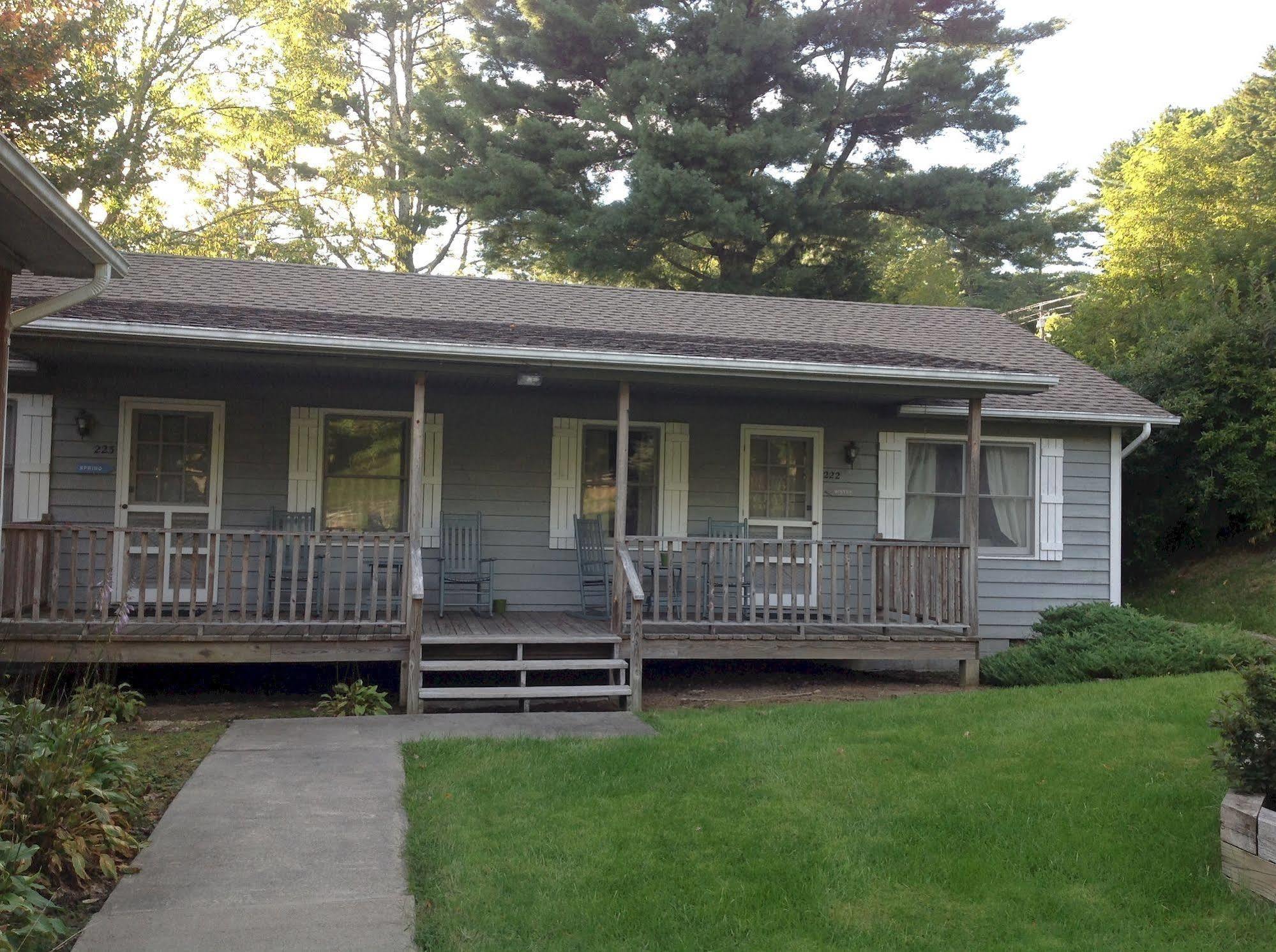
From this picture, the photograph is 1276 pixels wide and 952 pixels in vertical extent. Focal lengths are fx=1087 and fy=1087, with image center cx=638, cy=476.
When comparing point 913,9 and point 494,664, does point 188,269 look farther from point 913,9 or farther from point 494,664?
point 913,9

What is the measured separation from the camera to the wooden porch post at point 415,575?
752 centimetres

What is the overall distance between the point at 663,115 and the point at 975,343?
832 cm

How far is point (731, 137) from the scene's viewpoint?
1730 centimetres

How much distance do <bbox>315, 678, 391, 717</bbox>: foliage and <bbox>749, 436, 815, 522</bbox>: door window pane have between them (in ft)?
13.6

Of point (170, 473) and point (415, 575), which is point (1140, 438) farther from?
point (170, 473)

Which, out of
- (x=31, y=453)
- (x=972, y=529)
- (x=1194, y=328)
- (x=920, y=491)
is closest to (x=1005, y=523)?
(x=920, y=491)

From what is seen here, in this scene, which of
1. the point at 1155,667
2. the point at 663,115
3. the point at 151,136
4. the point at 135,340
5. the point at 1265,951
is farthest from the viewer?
the point at 151,136

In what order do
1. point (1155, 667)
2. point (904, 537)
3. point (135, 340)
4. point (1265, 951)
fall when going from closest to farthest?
point (1265, 951) < point (135, 340) < point (1155, 667) < point (904, 537)

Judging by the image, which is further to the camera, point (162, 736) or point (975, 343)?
point (975, 343)

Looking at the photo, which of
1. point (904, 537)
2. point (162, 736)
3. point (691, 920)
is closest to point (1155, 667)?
point (904, 537)

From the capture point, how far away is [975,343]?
1199 centimetres

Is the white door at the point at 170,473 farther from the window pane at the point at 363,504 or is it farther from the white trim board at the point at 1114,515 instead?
the white trim board at the point at 1114,515

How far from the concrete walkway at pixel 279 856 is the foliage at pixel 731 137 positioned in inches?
502

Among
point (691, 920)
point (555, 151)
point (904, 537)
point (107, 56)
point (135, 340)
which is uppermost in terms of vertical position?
point (107, 56)
